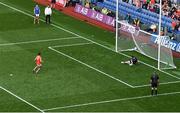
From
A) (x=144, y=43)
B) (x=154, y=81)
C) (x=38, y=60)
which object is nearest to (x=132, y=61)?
(x=144, y=43)

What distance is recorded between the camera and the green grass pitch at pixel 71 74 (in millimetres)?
45281

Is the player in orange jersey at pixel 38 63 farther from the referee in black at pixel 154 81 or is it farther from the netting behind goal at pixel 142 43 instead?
the netting behind goal at pixel 142 43

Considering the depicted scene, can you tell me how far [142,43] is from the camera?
55688mm

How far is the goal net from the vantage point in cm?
5312

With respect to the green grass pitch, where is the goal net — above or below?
above

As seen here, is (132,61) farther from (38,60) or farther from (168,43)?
(38,60)

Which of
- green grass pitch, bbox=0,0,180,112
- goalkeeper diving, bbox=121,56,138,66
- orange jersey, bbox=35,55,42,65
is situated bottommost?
green grass pitch, bbox=0,0,180,112

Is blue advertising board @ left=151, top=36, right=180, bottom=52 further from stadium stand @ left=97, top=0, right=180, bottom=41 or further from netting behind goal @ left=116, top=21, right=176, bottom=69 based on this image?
stadium stand @ left=97, top=0, right=180, bottom=41

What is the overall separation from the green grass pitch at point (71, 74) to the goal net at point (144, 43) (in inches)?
26.0

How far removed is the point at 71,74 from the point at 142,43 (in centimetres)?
724

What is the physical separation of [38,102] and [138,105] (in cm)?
587

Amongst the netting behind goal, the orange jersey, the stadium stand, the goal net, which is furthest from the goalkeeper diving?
the orange jersey

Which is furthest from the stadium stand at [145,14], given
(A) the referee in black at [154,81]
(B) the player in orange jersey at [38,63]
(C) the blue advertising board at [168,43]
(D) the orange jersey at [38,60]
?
(D) the orange jersey at [38,60]

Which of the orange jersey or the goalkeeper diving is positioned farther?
the goalkeeper diving
